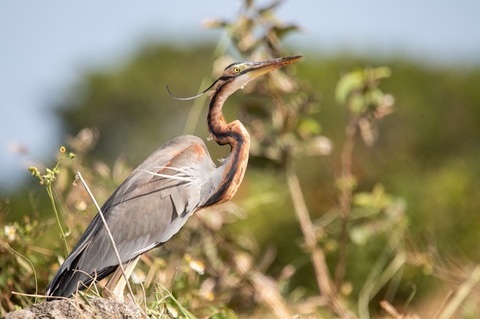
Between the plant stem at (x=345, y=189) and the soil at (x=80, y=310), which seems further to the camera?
the plant stem at (x=345, y=189)

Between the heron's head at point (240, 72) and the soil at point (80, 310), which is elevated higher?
the heron's head at point (240, 72)

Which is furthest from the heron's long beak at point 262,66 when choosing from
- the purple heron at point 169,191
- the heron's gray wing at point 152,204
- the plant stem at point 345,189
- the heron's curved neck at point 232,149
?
the plant stem at point 345,189

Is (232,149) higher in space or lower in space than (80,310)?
higher

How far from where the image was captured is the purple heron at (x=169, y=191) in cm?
476

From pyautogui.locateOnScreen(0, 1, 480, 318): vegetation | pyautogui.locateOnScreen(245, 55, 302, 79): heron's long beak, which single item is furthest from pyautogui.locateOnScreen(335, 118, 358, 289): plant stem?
pyautogui.locateOnScreen(245, 55, 302, 79): heron's long beak

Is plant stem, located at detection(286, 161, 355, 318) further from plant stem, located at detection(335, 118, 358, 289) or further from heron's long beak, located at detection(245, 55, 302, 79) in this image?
heron's long beak, located at detection(245, 55, 302, 79)

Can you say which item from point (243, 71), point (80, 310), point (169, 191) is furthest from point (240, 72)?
point (80, 310)

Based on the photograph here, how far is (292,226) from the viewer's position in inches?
457

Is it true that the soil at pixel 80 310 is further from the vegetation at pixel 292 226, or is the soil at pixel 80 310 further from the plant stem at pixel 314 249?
the plant stem at pixel 314 249

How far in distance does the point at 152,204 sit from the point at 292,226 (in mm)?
6753

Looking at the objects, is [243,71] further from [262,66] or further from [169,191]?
[169,191]

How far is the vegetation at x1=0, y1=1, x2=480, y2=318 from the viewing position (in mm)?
5121

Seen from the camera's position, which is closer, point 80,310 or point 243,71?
point 80,310

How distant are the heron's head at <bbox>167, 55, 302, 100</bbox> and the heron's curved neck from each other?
1.0 inches
